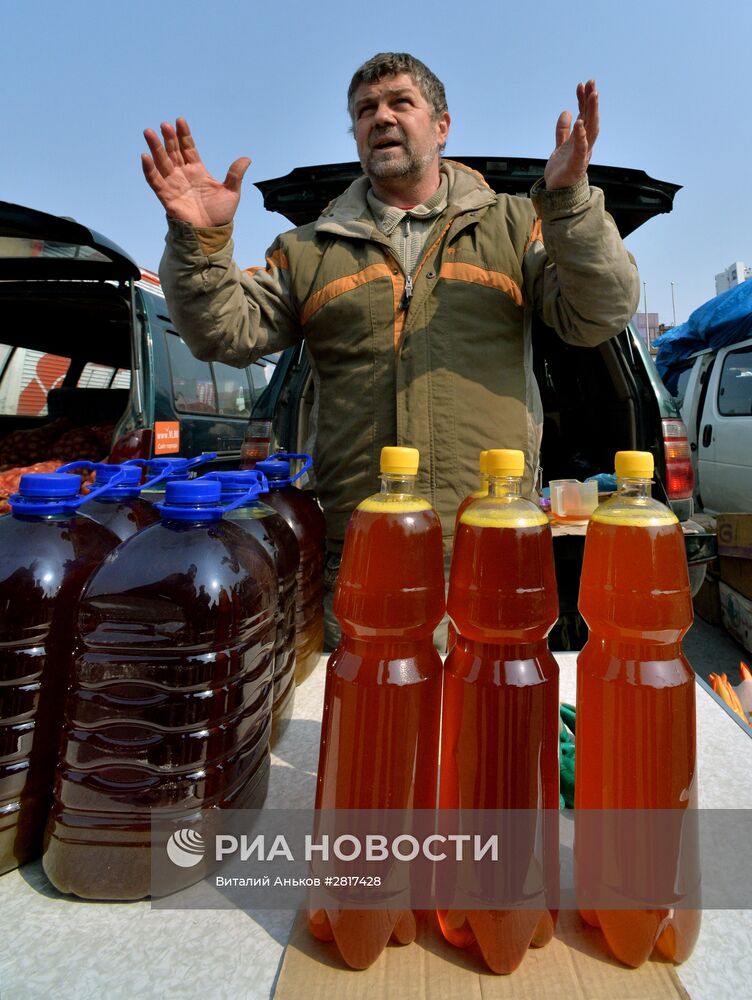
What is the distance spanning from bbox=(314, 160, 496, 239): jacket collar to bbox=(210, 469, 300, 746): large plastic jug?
1.18 metres

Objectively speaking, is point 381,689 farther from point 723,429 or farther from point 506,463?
point 723,429

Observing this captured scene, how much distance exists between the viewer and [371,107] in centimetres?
231

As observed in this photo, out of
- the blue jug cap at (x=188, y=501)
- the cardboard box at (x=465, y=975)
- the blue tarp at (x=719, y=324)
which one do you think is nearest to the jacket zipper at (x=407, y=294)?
the blue jug cap at (x=188, y=501)

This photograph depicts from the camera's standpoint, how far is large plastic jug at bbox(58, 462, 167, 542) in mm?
1355

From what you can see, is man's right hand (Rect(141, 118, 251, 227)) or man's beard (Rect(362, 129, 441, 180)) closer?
man's right hand (Rect(141, 118, 251, 227))

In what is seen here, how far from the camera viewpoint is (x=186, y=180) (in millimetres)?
1888

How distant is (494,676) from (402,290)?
1673 millimetres

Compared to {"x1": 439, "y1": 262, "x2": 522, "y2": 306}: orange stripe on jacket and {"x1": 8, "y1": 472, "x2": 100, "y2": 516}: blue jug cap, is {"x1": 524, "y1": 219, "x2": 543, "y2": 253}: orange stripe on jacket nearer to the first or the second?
{"x1": 439, "y1": 262, "x2": 522, "y2": 306}: orange stripe on jacket

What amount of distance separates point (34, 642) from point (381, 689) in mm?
638

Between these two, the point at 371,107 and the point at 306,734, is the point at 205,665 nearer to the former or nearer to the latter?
the point at 306,734

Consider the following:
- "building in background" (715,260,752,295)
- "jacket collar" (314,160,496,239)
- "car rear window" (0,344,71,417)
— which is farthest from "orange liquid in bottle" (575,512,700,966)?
"building in background" (715,260,752,295)

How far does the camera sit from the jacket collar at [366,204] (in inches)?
86.0

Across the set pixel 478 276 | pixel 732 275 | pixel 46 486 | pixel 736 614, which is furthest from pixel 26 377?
pixel 732 275

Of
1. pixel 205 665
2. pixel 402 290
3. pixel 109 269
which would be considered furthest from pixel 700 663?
pixel 109 269
